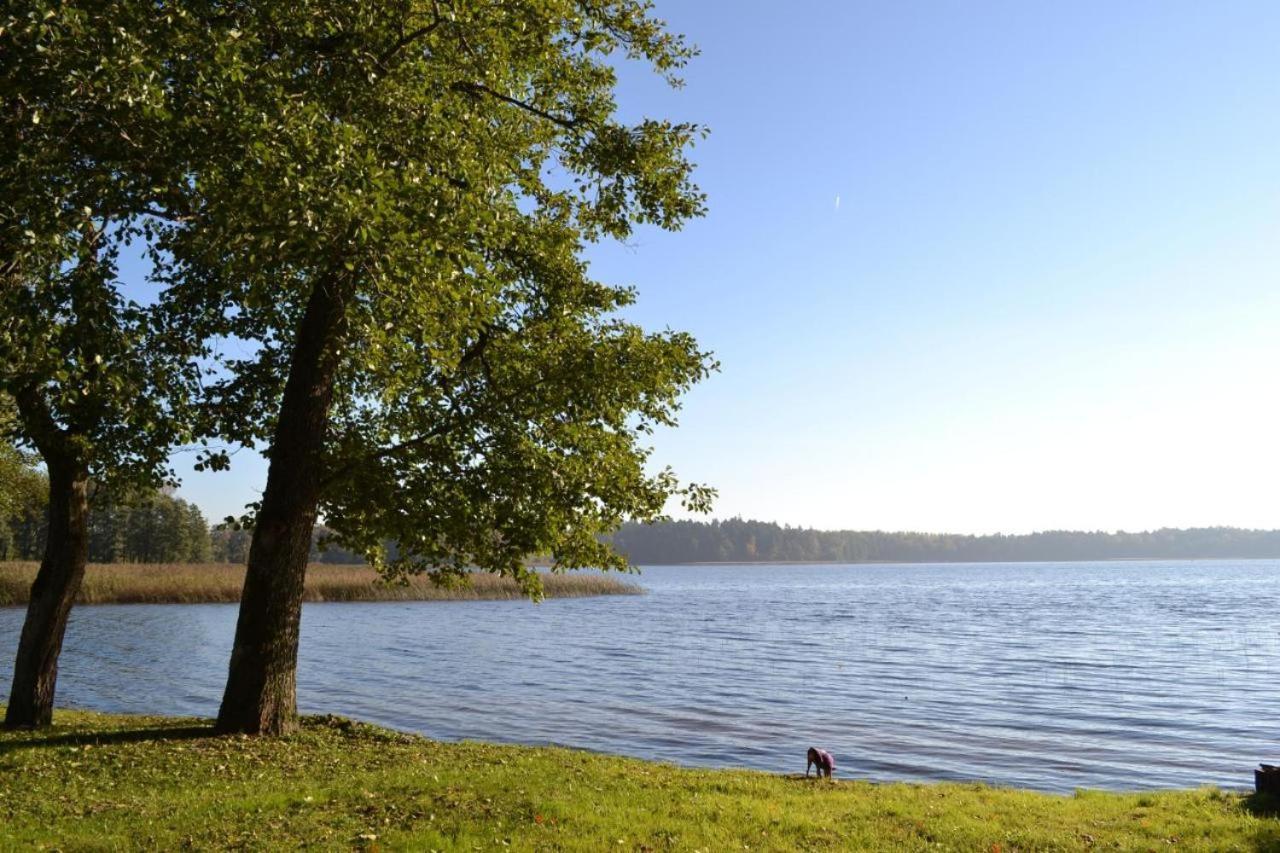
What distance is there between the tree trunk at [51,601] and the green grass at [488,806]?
1.23 meters

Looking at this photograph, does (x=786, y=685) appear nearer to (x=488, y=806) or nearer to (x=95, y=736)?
(x=95, y=736)

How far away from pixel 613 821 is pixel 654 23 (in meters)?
13.7

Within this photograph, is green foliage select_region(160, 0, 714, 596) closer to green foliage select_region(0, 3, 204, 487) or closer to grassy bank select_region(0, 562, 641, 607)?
green foliage select_region(0, 3, 204, 487)

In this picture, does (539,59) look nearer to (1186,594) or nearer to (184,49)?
(184,49)

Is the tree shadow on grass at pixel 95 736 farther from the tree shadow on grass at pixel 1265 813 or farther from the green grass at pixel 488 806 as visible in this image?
the tree shadow on grass at pixel 1265 813

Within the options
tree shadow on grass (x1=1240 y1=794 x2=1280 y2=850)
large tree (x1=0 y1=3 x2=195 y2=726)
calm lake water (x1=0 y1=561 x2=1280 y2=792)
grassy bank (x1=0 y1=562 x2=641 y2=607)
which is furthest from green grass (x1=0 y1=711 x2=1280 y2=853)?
grassy bank (x1=0 y1=562 x2=641 y2=607)

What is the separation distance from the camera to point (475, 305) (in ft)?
42.9

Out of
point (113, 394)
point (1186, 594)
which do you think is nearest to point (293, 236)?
point (113, 394)

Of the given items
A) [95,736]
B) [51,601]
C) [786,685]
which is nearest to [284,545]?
[95,736]

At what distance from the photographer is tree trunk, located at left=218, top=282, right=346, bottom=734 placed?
1557 centimetres

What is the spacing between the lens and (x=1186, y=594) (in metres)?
106

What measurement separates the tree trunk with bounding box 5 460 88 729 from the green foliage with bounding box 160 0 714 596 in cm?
281

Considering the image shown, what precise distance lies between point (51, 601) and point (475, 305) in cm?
1022

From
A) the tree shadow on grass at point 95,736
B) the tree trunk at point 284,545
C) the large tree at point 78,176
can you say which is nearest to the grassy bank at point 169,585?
the tree shadow on grass at point 95,736
